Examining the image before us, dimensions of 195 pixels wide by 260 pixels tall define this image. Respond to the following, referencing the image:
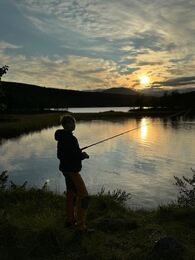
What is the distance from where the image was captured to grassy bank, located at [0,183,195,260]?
645 centimetres

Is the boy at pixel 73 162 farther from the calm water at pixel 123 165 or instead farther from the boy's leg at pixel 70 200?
the calm water at pixel 123 165

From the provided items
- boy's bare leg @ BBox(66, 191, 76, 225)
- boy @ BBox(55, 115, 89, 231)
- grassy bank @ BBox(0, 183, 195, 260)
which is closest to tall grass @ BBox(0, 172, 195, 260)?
grassy bank @ BBox(0, 183, 195, 260)

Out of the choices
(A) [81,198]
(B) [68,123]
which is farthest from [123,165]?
(B) [68,123]

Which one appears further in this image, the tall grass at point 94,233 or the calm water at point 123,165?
the calm water at point 123,165

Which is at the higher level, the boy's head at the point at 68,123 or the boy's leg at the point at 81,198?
the boy's head at the point at 68,123

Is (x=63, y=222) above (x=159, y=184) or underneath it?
above

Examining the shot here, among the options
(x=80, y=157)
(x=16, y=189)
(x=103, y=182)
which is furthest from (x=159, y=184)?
(x=80, y=157)

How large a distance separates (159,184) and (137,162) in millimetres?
6911

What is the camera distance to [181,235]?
735 centimetres

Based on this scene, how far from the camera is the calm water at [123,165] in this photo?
1715 cm

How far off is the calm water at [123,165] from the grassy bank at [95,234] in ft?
17.8

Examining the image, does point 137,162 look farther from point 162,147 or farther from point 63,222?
point 63,222

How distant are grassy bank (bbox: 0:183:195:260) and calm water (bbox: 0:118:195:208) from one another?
543cm

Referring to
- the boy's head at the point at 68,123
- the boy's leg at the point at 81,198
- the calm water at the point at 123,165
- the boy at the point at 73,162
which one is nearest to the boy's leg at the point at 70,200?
the boy at the point at 73,162
